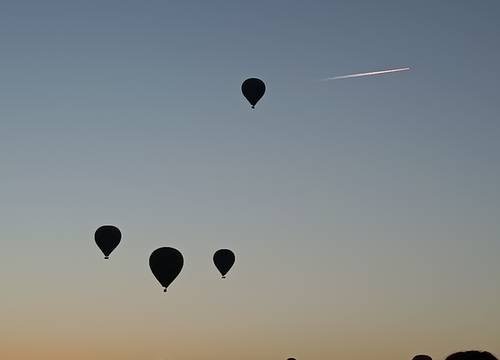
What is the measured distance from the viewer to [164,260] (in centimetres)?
5159

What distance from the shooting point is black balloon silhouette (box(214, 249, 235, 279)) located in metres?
60.1

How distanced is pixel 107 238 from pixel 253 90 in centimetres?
1335

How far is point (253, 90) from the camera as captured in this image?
2133 inches

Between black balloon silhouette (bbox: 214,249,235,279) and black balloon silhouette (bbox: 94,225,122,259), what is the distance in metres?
7.08

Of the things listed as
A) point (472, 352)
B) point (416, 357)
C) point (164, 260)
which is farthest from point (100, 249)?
point (472, 352)

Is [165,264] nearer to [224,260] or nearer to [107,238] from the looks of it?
[107,238]

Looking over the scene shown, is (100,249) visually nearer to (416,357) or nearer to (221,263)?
(221,263)

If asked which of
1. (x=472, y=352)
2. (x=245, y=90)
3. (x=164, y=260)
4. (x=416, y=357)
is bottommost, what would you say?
(x=472, y=352)

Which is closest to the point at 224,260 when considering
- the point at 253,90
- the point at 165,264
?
the point at 165,264

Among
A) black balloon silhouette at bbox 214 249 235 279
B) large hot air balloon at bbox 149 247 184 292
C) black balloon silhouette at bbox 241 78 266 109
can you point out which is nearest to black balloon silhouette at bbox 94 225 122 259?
large hot air balloon at bbox 149 247 184 292

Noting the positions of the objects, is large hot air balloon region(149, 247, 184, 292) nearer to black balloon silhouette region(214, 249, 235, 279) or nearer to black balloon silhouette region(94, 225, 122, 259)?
black balloon silhouette region(94, 225, 122, 259)

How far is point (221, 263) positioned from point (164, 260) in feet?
32.0

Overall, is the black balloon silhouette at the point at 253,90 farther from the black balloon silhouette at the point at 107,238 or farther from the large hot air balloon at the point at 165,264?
the black balloon silhouette at the point at 107,238

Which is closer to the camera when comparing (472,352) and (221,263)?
(472,352)
